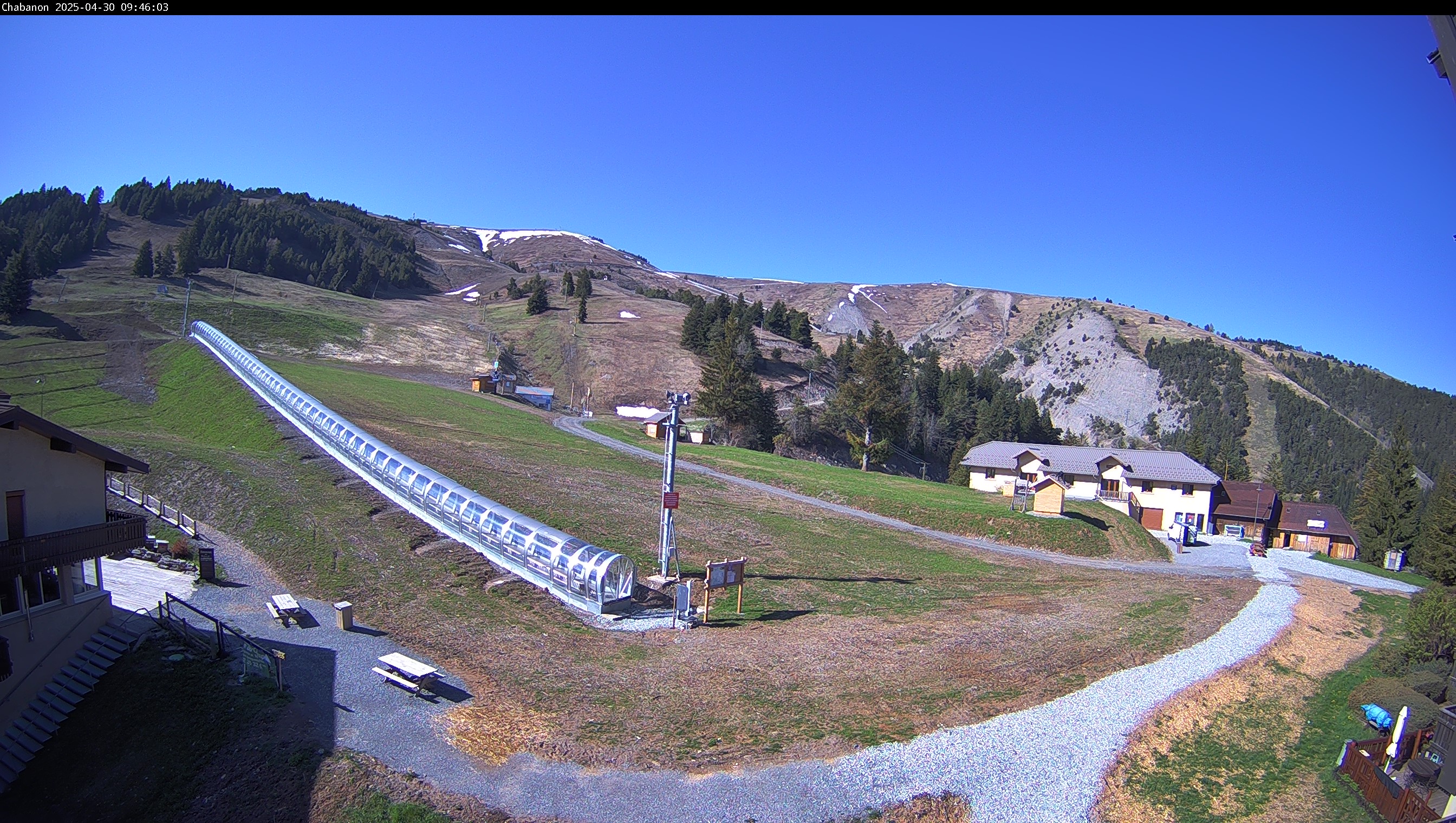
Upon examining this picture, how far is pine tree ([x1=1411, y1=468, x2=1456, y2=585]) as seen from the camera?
3644 cm

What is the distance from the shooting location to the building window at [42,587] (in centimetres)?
1614

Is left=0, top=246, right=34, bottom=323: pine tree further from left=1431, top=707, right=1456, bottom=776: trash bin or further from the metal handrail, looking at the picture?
left=1431, top=707, right=1456, bottom=776: trash bin

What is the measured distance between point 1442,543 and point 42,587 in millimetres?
60749

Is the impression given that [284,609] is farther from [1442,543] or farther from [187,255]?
[187,255]

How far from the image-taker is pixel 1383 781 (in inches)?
487

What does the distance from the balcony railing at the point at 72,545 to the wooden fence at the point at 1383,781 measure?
28022 millimetres

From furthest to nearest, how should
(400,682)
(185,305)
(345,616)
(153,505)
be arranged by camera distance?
(185,305)
(153,505)
(345,616)
(400,682)

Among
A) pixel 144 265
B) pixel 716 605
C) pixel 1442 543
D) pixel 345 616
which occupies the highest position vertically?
pixel 144 265

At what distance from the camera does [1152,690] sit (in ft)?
52.4

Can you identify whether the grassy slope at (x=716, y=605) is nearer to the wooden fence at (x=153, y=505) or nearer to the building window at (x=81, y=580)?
the wooden fence at (x=153, y=505)

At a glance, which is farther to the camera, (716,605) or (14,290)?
(14,290)

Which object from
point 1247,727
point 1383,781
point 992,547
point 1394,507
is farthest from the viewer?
point 1394,507

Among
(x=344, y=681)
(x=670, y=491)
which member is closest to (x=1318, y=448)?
(x=670, y=491)

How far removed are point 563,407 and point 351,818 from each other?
68309mm
